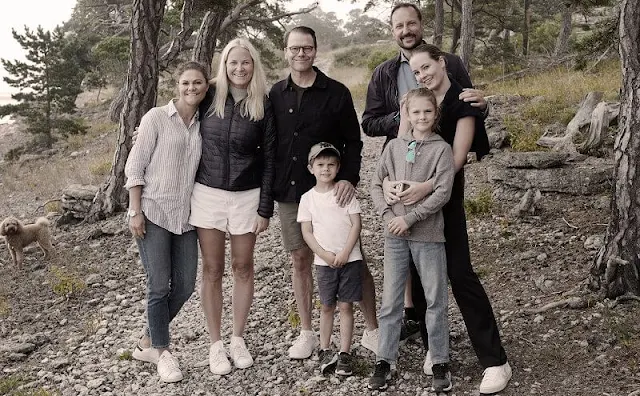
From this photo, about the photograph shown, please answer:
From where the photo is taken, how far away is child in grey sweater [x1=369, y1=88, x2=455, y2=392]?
424 centimetres

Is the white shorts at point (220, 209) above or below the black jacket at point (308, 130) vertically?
below

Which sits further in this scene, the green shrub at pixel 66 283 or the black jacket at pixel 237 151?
the green shrub at pixel 66 283

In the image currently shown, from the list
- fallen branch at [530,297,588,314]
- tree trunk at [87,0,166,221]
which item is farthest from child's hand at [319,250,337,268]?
tree trunk at [87,0,166,221]

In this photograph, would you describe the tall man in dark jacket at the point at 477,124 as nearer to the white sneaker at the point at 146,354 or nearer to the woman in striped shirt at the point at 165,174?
the woman in striped shirt at the point at 165,174

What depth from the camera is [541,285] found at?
6.18 meters

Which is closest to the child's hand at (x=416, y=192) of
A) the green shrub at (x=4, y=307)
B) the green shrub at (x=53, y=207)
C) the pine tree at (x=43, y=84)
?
the green shrub at (x=4, y=307)

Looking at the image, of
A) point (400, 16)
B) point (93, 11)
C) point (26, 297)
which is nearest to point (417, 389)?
point (400, 16)

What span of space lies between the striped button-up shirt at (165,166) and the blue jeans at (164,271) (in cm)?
13

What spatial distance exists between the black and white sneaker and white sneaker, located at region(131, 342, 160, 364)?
6.56 ft

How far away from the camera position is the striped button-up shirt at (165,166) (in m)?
4.79

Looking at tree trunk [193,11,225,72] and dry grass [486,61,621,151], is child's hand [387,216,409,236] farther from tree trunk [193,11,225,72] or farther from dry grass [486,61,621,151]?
tree trunk [193,11,225,72]

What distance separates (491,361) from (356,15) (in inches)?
2537

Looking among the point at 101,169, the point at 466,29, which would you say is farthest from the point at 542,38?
the point at 101,169

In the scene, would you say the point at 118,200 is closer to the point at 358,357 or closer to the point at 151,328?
the point at 151,328
